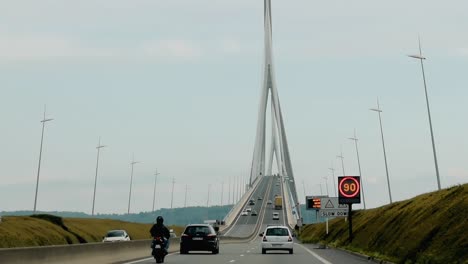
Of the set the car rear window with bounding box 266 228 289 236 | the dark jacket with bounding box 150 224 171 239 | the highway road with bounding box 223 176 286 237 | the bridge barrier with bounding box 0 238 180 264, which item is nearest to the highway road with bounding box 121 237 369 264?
the bridge barrier with bounding box 0 238 180 264

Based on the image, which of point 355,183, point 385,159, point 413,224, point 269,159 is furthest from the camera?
point 269,159

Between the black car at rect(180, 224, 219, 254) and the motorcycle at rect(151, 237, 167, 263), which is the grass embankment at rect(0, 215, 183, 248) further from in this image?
the motorcycle at rect(151, 237, 167, 263)

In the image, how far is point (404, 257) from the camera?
80.5 feet

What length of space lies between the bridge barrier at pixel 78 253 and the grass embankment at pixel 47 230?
541 inches

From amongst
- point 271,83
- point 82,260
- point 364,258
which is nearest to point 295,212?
point 271,83

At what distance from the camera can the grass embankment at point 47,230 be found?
44.1 meters

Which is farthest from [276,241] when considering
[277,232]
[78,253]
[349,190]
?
[78,253]

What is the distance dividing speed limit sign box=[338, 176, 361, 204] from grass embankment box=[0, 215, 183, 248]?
61.6 ft

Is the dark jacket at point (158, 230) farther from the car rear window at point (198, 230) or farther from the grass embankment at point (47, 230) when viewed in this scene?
the grass embankment at point (47, 230)

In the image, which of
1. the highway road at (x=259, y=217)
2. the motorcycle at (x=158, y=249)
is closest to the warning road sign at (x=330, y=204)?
the motorcycle at (x=158, y=249)

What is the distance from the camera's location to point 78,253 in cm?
2141

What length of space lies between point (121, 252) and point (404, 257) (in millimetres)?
10587

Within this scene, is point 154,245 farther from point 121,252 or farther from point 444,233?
point 444,233

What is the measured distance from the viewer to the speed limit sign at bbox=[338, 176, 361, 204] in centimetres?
4238
